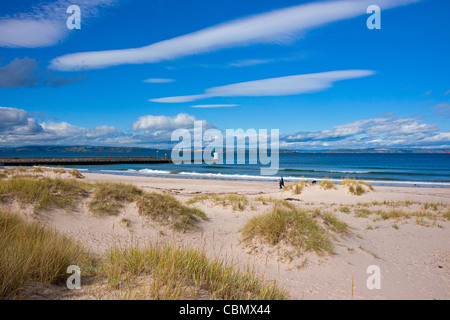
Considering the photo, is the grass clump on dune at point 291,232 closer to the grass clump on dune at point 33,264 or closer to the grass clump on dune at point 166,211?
the grass clump on dune at point 166,211

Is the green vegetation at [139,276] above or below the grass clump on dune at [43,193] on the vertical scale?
below

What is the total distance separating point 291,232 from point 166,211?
4531mm

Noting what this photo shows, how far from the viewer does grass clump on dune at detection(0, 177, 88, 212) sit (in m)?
9.36

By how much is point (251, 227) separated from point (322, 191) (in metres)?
14.0

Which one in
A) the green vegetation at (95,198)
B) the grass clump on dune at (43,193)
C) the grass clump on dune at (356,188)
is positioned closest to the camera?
the grass clump on dune at (43,193)

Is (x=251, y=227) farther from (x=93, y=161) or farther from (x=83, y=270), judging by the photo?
(x=93, y=161)

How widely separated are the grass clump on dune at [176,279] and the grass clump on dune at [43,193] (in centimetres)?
629

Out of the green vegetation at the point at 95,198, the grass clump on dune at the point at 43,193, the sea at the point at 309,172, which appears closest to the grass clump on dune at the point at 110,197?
A: the green vegetation at the point at 95,198

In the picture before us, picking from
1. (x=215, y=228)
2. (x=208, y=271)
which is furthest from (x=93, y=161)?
(x=208, y=271)

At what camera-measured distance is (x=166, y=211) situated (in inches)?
404

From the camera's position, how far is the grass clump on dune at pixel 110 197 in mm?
9906

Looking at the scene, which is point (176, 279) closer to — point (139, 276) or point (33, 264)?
point (139, 276)

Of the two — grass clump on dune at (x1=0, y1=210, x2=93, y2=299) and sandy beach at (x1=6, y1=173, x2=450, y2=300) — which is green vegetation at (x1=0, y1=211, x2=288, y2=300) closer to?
grass clump on dune at (x1=0, y1=210, x2=93, y2=299)

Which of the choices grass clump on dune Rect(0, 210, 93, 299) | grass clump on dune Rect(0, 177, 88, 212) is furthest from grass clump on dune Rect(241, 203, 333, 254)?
grass clump on dune Rect(0, 177, 88, 212)
